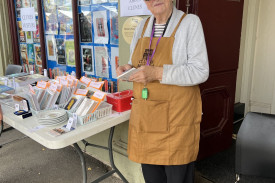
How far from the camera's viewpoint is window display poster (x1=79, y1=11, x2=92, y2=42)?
105 inches

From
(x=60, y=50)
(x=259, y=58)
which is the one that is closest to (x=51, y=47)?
(x=60, y=50)

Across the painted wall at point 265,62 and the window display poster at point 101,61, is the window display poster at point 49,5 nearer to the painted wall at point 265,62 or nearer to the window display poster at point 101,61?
the window display poster at point 101,61

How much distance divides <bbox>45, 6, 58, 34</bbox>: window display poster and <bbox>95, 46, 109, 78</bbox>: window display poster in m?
0.88

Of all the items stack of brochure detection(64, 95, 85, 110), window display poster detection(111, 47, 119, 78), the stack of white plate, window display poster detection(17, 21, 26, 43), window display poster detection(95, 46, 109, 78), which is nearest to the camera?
the stack of white plate

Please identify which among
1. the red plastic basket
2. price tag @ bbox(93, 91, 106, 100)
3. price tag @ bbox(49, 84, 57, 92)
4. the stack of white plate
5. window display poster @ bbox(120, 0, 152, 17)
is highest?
window display poster @ bbox(120, 0, 152, 17)

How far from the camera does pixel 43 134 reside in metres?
1.50

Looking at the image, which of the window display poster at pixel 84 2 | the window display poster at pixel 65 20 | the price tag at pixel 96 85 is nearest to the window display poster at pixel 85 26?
the window display poster at pixel 84 2

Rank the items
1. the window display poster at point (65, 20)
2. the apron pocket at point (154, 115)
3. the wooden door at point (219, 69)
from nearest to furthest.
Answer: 1. the apron pocket at point (154, 115)
2. the wooden door at point (219, 69)
3. the window display poster at point (65, 20)

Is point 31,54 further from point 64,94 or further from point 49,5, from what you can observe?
point 64,94

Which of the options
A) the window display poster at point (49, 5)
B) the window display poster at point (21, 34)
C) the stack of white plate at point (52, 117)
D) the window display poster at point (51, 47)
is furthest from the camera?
the window display poster at point (21, 34)

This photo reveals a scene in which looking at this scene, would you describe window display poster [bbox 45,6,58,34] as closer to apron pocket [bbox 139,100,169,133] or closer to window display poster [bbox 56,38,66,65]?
window display poster [bbox 56,38,66,65]

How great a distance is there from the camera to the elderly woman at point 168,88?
1.38 metres

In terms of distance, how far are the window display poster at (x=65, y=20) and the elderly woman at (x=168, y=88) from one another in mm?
1585

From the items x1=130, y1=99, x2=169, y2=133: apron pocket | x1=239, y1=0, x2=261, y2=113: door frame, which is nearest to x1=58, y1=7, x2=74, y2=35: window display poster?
x1=130, y1=99, x2=169, y2=133: apron pocket
